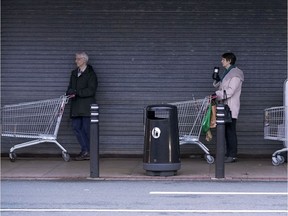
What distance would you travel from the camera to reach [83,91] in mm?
13180

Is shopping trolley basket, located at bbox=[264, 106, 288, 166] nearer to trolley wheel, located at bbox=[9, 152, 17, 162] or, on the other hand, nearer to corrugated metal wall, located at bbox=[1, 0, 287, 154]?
corrugated metal wall, located at bbox=[1, 0, 287, 154]

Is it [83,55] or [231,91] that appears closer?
[231,91]

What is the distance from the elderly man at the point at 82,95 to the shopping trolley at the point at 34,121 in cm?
25

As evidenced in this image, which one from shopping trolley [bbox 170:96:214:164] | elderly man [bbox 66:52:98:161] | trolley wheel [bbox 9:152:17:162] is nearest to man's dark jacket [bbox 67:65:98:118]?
elderly man [bbox 66:52:98:161]

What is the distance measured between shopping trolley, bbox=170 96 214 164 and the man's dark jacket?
5.82 feet

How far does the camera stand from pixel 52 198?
9383 mm

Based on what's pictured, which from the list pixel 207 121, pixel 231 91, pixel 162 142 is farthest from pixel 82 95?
pixel 231 91

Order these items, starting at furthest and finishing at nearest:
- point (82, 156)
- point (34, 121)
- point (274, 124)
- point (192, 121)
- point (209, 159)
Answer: point (34, 121)
point (82, 156)
point (192, 121)
point (209, 159)
point (274, 124)

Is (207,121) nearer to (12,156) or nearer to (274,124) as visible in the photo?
(274,124)

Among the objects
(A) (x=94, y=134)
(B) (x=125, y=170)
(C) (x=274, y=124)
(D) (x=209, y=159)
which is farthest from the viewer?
(D) (x=209, y=159)

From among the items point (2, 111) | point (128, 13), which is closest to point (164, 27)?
point (128, 13)

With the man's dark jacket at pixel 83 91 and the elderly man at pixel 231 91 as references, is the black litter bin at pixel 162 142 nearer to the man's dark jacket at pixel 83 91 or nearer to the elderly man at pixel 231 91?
the elderly man at pixel 231 91

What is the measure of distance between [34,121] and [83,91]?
1328 millimetres

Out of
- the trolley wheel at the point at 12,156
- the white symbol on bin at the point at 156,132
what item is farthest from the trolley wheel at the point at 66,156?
the white symbol on bin at the point at 156,132
